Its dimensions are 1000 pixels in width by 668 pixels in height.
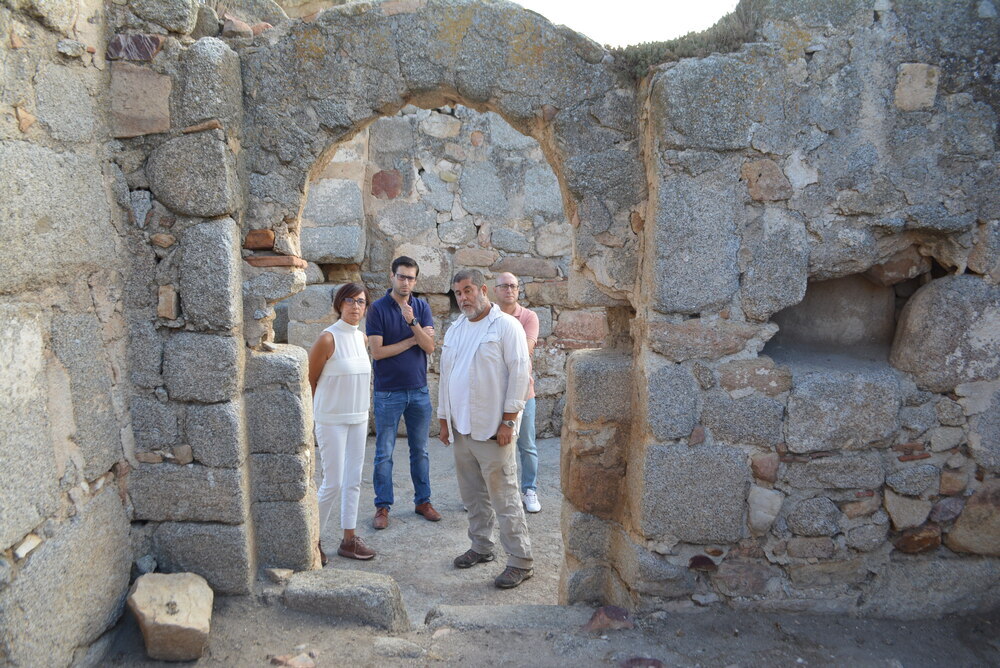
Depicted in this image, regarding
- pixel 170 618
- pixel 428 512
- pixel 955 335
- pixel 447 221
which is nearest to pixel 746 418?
pixel 955 335

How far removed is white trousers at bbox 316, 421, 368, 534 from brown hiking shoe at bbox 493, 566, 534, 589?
91cm

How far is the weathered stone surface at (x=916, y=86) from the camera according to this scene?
2.66 meters

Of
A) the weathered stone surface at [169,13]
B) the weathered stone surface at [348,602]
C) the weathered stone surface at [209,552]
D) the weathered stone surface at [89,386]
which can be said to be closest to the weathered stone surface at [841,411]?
the weathered stone surface at [348,602]

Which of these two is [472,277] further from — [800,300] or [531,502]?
[531,502]

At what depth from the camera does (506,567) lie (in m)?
3.81

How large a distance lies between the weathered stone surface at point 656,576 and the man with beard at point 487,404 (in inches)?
34.1

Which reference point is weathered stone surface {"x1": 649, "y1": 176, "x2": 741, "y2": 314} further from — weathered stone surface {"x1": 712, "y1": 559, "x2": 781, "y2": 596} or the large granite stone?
the large granite stone

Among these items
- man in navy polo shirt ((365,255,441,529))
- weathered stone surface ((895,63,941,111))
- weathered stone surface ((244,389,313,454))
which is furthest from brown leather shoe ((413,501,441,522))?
weathered stone surface ((895,63,941,111))

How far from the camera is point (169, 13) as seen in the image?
270 cm

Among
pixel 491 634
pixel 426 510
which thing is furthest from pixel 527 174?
pixel 491 634

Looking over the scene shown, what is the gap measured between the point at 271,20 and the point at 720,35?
190 cm

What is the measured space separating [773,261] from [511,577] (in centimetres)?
212

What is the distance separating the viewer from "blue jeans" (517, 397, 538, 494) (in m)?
4.78

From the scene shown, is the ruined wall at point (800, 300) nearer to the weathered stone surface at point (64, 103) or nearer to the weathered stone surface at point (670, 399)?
the weathered stone surface at point (670, 399)
